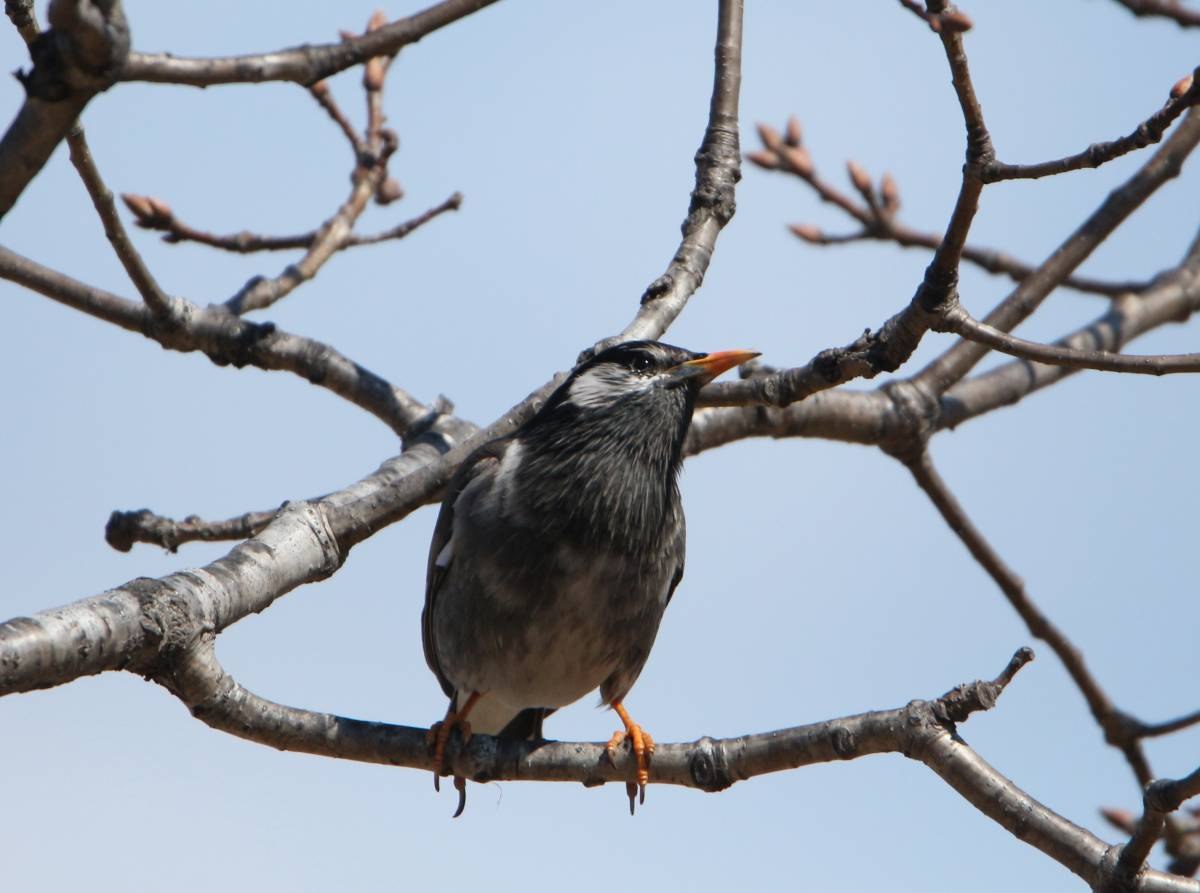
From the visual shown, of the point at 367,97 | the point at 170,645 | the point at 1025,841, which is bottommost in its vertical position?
the point at 1025,841

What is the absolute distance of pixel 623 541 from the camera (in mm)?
5180

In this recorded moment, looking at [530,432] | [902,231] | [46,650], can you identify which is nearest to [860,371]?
[530,432]

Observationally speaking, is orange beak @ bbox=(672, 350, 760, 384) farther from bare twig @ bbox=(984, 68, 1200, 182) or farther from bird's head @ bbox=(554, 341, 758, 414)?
bare twig @ bbox=(984, 68, 1200, 182)

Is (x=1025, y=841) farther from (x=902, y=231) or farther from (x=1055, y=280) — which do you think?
(x=902, y=231)

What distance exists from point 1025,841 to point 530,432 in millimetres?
2641

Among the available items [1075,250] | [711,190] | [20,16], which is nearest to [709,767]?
[711,190]

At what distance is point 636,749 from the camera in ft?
15.1

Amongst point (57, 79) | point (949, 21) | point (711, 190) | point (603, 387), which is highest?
point (711, 190)

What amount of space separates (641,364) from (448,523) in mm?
993

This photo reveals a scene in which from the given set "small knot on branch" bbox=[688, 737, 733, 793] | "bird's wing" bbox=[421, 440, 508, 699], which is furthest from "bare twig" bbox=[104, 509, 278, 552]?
"small knot on branch" bbox=[688, 737, 733, 793]

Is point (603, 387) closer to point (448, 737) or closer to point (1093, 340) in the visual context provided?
point (448, 737)

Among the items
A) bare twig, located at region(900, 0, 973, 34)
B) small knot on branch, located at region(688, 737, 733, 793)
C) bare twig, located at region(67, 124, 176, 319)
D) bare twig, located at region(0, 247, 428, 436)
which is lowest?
small knot on branch, located at region(688, 737, 733, 793)

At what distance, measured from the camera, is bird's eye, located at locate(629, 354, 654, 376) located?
5.38 m

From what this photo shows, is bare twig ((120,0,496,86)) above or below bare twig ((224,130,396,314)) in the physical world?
below
